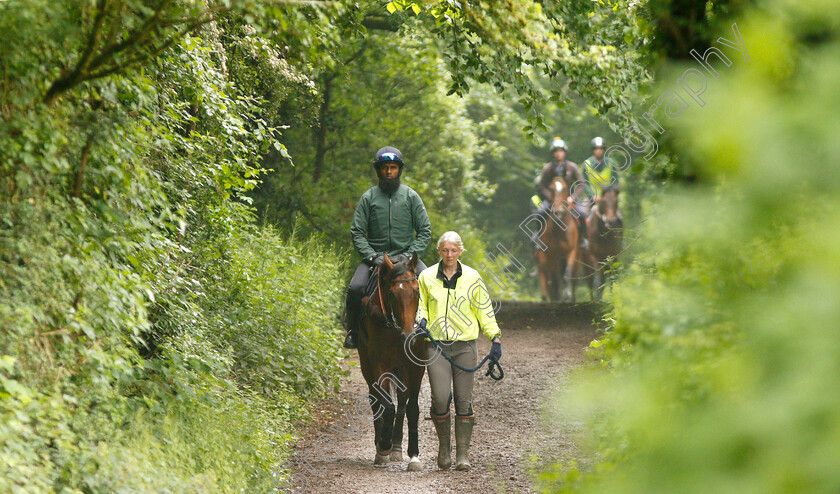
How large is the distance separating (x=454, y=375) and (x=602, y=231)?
11467 mm

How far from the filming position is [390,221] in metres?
9.65

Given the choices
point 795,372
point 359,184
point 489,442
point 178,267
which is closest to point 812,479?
point 795,372

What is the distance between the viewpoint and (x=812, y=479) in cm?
173

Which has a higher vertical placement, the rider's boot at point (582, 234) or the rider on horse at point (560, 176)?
the rider on horse at point (560, 176)

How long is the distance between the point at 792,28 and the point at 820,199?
1.28ft

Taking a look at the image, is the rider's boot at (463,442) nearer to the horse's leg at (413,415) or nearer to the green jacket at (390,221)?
the horse's leg at (413,415)

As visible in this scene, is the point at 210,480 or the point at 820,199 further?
the point at 210,480

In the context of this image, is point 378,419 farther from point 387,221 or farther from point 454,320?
point 387,221

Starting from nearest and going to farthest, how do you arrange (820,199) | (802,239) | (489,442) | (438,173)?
1. (820,199)
2. (802,239)
3. (489,442)
4. (438,173)

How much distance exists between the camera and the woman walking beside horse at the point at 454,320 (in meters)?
8.47

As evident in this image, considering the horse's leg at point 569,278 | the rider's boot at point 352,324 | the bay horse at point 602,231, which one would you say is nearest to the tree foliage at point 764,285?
the rider's boot at point 352,324

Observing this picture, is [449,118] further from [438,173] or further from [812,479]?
[812,479]

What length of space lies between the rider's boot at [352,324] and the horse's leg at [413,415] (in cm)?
82

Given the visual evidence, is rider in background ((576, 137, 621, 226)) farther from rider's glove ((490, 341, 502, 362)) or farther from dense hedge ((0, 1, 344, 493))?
dense hedge ((0, 1, 344, 493))
